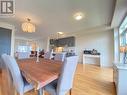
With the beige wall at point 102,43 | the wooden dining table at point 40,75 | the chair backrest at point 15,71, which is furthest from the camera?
the beige wall at point 102,43

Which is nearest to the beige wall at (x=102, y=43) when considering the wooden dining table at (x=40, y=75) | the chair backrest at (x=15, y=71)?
the wooden dining table at (x=40, y=75)

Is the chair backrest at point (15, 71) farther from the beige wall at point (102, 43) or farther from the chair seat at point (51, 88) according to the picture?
the beige wall at point (102, 43)

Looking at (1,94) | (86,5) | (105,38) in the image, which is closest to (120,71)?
(86,5)

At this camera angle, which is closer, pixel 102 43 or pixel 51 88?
pixel 51 88

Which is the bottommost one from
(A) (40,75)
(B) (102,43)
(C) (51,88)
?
(C) (51,88)

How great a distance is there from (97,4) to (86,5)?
1.11ft

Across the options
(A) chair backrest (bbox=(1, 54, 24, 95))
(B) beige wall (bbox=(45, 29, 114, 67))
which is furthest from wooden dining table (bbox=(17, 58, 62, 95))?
(B) beige wall (bbox=(45, 29, 114, 67))

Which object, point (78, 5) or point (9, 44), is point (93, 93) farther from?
point (9, 44)

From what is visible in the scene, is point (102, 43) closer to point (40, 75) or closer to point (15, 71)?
point (40, 75)

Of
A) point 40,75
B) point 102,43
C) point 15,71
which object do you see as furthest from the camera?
point 102,43

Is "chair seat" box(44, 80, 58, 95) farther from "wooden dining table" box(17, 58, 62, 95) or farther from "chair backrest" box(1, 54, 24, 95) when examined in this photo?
"chair backrest" box(1, 54, 24, 95)

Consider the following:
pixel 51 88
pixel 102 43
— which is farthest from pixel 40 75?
pixel 102 43

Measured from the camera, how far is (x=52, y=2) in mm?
3148

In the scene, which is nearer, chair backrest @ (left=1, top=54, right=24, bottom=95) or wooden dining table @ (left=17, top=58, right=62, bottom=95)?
wooden dining table @ (left=17, top=58, right=62, bottom=95)
